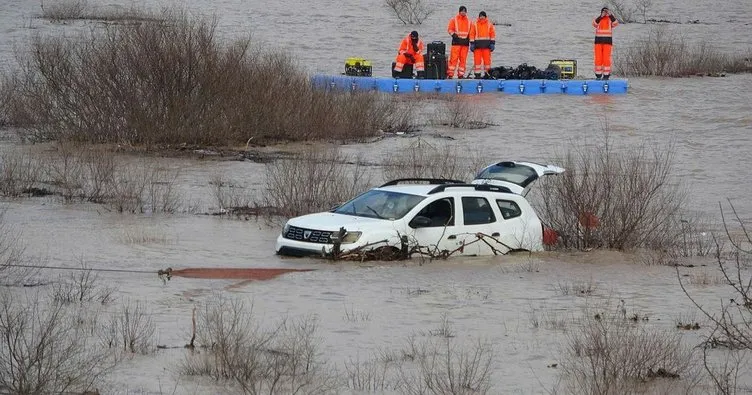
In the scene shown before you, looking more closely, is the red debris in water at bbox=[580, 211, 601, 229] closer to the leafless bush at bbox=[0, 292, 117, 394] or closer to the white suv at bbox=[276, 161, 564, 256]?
the white suv at bbox=[276, 161, 564, 256]

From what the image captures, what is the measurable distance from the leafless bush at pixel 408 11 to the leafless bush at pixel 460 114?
28.3 metres

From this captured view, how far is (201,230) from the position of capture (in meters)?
20.2

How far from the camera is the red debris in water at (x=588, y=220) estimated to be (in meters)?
19.7

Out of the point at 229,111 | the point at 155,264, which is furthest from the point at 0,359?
the point at 229,111

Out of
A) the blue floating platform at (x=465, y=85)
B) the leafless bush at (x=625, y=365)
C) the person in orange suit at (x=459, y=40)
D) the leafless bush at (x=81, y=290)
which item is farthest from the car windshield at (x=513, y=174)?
the person in orange suit at (x=459, y=40)

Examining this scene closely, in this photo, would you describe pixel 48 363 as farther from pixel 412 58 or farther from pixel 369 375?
pixel 412 58

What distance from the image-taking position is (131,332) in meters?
12.0

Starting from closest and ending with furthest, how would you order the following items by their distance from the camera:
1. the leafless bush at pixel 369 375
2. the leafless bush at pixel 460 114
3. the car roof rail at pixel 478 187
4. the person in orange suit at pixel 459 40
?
1. the leafless bush at pixel 369 375
2. the car roof rail at pixel 478 187
3. the leafless bush at pixel 460 114
4. the person in orange suit at pixel 459 40

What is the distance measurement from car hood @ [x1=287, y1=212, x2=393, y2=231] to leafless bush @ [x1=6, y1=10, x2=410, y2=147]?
13369 mm

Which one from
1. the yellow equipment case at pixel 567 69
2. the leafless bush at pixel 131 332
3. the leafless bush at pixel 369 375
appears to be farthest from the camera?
the yellow equipment case at pixel 567 69

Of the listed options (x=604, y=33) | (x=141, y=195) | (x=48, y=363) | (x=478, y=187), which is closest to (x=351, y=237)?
(x=478, y=187)

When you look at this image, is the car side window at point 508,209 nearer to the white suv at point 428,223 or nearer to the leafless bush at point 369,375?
the white suv at point 428,223

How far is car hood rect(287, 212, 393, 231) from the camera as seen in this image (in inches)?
673

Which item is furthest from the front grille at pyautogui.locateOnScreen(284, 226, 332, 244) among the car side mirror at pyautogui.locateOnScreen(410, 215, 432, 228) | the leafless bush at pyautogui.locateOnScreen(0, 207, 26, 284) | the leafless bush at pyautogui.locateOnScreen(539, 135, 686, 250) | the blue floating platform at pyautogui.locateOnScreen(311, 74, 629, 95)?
the blue floating platform at pyautogui.locateOnScreen(311, 74, 629, 95)
